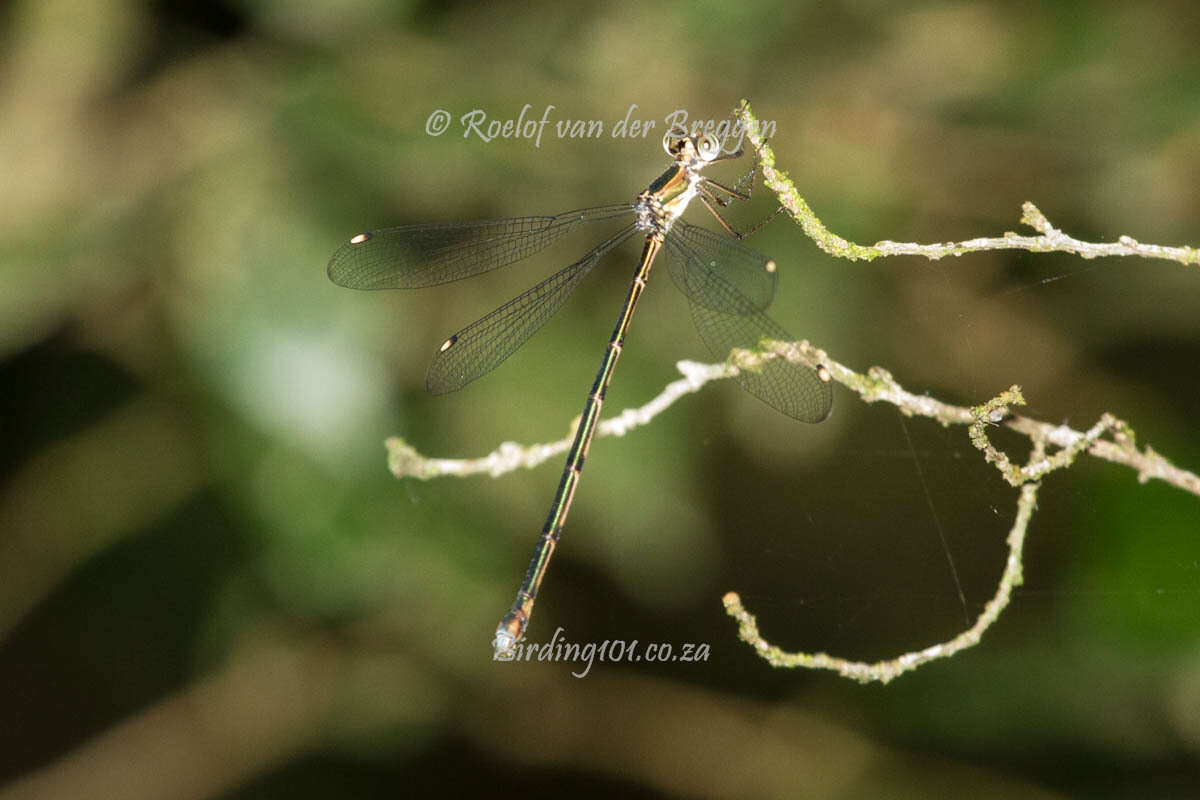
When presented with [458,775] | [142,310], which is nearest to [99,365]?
[142,310]

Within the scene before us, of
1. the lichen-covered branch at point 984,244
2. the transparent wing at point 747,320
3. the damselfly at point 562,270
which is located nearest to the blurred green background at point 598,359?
the damselfly at point 562,270

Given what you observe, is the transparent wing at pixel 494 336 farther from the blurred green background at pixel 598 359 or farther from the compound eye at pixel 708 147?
the compound eye at pixel 708 147

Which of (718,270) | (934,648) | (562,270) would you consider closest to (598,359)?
(562,270)

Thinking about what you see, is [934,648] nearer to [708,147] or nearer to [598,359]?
[598,359]

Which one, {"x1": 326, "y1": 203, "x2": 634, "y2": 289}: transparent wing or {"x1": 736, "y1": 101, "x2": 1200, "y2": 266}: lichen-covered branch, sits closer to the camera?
{"x1": 736, "y1": 101, "x2": 1200, "y2": 266}: lichen-covered branch

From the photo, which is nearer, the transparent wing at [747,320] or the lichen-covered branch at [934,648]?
the lichen-covered branch at [934,648]

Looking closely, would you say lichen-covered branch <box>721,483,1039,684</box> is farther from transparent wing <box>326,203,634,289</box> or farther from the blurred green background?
transparent wing <box>326,203,634,289</box>

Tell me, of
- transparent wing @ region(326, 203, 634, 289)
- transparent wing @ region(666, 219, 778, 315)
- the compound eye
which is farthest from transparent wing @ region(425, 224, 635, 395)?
the compound eye
